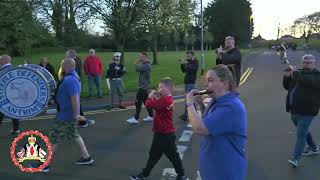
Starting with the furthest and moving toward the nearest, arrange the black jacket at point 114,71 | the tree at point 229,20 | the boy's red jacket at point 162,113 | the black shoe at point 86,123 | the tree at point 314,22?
the tree at point 314,22 < the tree at point 229,20 < the black jacket at point 114,71 < the black shoe at point 86,123 < the boy's red jacket at point 162,113

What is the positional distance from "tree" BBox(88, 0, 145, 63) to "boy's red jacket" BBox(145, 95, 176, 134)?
18.7 metres

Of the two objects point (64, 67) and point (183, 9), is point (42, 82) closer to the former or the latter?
point (64, 67)

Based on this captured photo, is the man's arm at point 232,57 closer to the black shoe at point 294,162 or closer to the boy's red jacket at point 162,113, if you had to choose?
the black shoe at point 294,162

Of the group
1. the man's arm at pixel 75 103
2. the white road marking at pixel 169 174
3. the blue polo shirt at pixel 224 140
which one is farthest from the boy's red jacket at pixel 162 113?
the blue polo shirt at pixel 224 140

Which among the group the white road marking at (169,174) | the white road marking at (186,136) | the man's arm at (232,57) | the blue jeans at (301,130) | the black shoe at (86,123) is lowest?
the black shoe at (86,123)

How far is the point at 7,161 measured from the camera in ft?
28.2

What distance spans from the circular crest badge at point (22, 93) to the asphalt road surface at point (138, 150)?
39.7 inches

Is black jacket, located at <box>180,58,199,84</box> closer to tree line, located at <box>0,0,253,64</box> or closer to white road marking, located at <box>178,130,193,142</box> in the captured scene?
white road marking, located at <box>178,130,193,142</box>

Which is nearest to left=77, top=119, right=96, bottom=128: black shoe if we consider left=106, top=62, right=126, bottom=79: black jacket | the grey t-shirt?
the grey t-shirt

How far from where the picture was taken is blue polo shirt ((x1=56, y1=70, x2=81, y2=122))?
300 inches

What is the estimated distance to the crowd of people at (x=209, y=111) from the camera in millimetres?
4109

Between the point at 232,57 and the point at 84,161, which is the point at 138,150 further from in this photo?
the point at 232,57

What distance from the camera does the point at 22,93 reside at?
7504 millimetres

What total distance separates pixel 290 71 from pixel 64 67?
3855 mm
